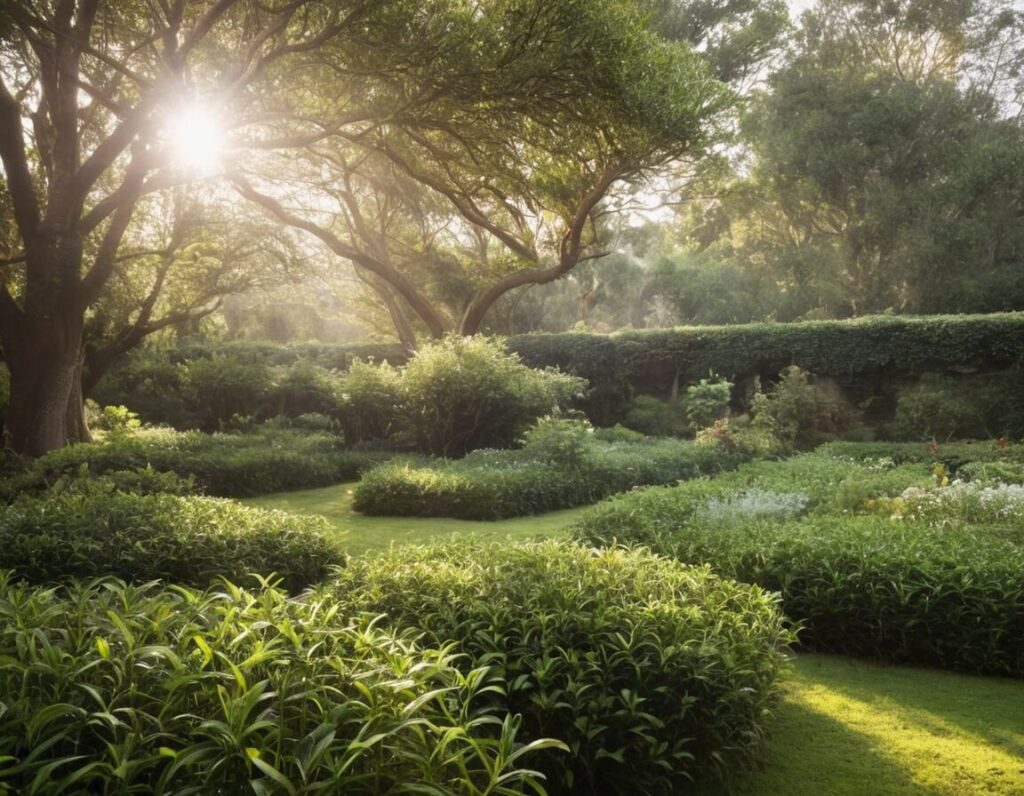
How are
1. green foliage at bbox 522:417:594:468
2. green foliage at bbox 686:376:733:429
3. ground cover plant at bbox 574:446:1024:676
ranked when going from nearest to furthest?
ground cover plant at bbox 574:446:1024:676
green foliage at bbox 522:417:594:468
green foliage at bbox 686:376:733:429

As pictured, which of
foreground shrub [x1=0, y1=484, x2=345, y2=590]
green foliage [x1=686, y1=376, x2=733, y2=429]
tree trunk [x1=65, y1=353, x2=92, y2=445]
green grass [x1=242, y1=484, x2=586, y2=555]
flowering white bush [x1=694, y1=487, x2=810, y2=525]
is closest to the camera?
foreground shrub [x1=0, y1=484, x2=345, y2=590]

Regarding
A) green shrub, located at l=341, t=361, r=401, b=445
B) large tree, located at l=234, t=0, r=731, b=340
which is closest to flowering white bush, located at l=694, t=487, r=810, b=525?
large tree, located at l=234, t=0, r=731, b=340

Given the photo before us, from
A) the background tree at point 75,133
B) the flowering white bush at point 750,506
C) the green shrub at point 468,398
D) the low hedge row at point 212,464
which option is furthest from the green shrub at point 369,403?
the flowering white bush at point 750,506

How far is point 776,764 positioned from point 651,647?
849 millimetres

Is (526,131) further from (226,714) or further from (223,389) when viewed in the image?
(226,714)

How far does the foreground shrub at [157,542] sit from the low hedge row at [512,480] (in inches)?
109

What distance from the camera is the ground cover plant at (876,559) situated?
470cm

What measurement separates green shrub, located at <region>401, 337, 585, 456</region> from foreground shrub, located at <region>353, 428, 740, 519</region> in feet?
5.44

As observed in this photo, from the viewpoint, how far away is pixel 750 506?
7.84m

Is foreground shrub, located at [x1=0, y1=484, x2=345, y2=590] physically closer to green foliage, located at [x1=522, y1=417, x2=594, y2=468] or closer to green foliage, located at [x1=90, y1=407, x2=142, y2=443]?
green foliage, located at [x1=522, y1=417, x2=594, y2=468]

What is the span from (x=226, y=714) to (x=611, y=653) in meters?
1.83

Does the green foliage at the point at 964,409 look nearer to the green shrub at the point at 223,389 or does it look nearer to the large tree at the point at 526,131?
the large tree at the point at 526,131

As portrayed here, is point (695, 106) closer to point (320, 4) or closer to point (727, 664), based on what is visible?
point (320, 4)

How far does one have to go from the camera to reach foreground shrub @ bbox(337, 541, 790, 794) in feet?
10.2
